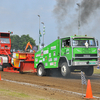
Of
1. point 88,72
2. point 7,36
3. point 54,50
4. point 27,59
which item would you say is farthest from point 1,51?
point 88,72

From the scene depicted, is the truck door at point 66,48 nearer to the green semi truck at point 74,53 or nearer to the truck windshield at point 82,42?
the green semi truck at point 74,53

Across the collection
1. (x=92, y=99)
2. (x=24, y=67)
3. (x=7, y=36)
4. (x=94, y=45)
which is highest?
(x=7, y=36)

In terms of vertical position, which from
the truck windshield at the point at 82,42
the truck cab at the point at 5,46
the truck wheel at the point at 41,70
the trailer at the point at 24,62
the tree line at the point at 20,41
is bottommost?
the truck wheel at the point at 41,70

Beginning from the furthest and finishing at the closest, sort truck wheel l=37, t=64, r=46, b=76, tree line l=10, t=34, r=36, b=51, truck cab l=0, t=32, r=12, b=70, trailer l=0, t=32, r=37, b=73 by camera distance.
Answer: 1. tree line l=10, t=34, r=36, b=51
2. truck cab l=0, t=32, r=12, b=70
3. trailer l=0, t=32, r=37, b=73
4. truck wheel l=37, t=64, r=46, b=76

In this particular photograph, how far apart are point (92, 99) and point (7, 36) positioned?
1872 cm

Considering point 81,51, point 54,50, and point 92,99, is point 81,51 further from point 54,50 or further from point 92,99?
point 92,99

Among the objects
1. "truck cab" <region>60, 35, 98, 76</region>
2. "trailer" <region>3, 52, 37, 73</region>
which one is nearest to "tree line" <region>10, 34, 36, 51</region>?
"trailer" <region>3, 52, 37, 73</region>

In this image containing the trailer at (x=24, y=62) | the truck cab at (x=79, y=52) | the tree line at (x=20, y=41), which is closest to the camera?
the truck cab at (x=79, y=52)

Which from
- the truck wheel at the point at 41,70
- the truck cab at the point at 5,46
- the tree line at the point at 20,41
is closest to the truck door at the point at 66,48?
the truck wheel at the point at 41,70

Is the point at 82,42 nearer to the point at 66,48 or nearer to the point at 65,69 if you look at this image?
the point at 66,48

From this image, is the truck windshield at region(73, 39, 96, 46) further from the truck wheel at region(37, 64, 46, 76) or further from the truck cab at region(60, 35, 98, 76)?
the truck wheel at region(37, 64, 46, 76)

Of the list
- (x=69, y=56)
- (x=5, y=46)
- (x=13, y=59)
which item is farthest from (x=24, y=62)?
(x=69, y=56)

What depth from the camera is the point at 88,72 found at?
16672 mm

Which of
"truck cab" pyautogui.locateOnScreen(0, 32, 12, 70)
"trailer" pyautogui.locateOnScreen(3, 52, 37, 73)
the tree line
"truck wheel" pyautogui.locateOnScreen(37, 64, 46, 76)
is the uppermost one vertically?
the tree line
